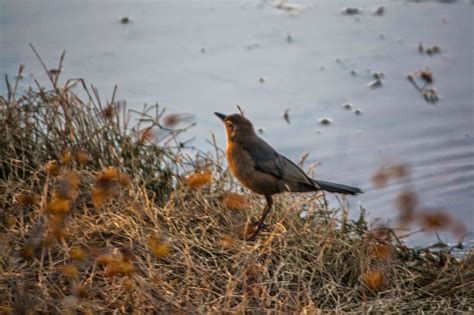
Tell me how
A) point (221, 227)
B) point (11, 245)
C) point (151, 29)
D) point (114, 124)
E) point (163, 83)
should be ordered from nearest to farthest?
point (11, 245)
point (221, 227)
point (114, 124)
point (163, 83)
point (151, 29)

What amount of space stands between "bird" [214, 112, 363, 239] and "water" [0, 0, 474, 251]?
102 cm

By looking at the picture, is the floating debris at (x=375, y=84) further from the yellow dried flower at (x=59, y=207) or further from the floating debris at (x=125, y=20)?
the yellow dried flower at (x=59, y=207)

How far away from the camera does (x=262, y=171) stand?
210 inches

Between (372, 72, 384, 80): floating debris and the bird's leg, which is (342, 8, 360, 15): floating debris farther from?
the bird's leg

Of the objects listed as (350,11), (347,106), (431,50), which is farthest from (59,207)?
(350,11)

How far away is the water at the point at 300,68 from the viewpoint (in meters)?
7.09

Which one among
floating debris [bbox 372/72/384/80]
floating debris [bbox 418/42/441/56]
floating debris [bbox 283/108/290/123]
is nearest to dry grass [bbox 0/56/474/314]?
floating debris [bbox 283/108/290/123]

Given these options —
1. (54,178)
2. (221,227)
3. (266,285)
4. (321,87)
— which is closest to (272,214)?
(221,227)

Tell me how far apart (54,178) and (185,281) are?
1.01 metres

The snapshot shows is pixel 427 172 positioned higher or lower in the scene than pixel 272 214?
higher

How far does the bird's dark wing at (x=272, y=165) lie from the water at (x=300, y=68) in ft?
3.42

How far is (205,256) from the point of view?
201 inches

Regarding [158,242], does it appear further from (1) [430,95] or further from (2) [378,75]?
(2) [378,75]

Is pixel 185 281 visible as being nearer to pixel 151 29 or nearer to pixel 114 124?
pixel 114 124
